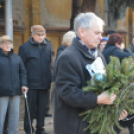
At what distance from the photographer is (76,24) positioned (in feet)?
9.10

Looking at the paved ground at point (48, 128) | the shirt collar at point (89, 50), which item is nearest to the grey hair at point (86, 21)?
the shirt collar at point (89, 50)

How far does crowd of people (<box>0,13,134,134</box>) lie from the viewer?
2574mm

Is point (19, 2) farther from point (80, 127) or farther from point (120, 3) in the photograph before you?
point (80, 127)

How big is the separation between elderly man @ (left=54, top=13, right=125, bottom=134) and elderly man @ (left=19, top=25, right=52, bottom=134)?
9.83 ft

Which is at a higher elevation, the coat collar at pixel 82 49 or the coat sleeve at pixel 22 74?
the coat collar at pixel 82 49

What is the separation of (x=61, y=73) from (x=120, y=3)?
12199mm

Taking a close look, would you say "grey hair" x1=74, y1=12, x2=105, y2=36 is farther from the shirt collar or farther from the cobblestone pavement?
the cobblestone pavement

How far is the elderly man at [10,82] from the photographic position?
5148mm

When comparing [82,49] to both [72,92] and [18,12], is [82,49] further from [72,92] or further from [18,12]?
[18,12]

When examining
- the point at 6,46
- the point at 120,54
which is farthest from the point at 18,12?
the point at 120,54

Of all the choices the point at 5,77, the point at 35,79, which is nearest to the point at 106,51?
the point at 35,79

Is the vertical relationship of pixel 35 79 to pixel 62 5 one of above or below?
below

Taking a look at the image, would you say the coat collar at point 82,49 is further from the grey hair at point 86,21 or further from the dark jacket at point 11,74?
the dark jacket at point 11,74

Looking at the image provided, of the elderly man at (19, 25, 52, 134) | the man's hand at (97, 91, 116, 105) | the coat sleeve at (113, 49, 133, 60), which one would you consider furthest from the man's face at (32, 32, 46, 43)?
the man's hand at (97, 91, 116, 105)
